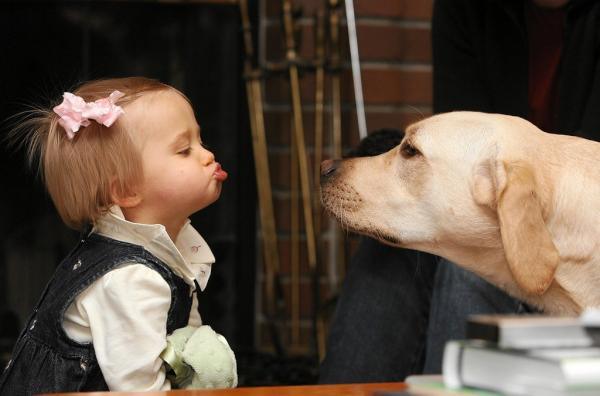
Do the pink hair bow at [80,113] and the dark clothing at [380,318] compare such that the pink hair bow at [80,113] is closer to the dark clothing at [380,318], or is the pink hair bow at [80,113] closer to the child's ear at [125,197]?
the child's ear at [125,197]

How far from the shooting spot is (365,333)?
1.64 m

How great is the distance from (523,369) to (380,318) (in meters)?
0.89

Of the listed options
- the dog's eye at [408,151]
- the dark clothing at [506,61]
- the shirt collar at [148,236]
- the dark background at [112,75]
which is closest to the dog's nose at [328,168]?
the dog's eye at [408,151]

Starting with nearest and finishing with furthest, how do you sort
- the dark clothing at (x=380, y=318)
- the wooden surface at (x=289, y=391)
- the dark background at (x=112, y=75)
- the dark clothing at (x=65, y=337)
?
the wooden surface at (x=289, y=391), the dark clothing at (x=65, y=337), the dark clothing at (x=380, y=318), the dark background at (x=112, y=75)

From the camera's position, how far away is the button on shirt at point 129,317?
1205mm

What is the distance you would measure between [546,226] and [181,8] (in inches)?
59.4

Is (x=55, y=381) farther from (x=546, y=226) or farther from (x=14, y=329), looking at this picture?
(x=14, y=329)

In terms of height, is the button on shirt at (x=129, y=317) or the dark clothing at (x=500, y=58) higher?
the dark clothing at (x=500, y=58)

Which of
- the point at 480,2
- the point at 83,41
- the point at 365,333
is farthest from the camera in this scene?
the point at 83,41

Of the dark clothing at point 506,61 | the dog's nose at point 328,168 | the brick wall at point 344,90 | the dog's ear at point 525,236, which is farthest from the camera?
the brick wall at point 344,90

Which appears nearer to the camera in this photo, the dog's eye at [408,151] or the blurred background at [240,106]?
the dog's eye at [408,151]

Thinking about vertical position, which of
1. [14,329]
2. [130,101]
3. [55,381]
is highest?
[130,101]

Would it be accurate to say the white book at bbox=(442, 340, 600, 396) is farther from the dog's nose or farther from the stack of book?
the dog's nose

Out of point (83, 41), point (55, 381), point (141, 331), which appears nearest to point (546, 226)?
point (141, 331)
